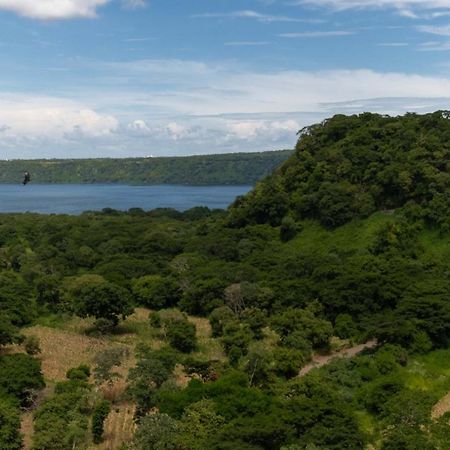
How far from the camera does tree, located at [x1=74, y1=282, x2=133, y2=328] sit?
42.1 metres

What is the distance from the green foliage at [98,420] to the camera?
26.6 metres

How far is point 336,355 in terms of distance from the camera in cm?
3828

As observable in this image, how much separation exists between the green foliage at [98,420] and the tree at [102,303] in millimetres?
15366

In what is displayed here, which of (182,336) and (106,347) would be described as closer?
(182,336)

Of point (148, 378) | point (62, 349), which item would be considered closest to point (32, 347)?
point (62, 349)

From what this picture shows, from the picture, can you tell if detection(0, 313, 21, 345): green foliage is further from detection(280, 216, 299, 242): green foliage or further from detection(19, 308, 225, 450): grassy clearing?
detection(280, 216, 299, 242): green foliage

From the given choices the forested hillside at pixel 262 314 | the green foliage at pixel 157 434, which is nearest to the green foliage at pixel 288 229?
the forested hillside at pixel 262 314

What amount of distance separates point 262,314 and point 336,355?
19.5 feet

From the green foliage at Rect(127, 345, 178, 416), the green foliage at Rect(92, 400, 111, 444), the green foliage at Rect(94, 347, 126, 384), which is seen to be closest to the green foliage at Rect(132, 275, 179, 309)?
the green foliage at Rect(127, 345, 178, 416)

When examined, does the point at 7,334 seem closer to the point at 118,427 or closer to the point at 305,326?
the point at 118,427

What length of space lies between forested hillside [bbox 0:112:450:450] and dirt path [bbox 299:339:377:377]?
0.25 meters

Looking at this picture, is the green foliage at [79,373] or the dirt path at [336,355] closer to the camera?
the green foliage at [79,373]

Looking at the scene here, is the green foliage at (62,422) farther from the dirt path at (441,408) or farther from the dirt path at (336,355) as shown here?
the dirt path at (441,408)

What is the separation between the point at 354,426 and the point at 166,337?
19.2m
